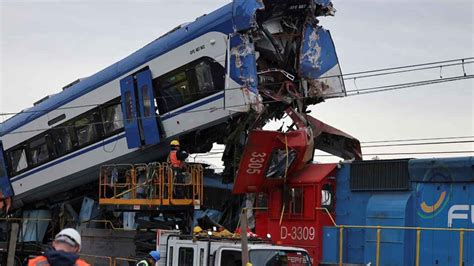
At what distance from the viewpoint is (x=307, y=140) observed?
547 inches

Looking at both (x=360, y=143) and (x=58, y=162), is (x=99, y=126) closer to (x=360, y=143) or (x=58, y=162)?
(x=58, y=162)

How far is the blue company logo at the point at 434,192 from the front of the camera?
40.5ft

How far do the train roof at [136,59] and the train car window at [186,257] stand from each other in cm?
541

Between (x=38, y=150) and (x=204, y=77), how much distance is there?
268 inches

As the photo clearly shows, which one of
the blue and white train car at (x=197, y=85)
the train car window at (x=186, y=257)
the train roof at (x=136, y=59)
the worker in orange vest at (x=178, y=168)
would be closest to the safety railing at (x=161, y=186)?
the worker in orange vest at (x=178, y=168)

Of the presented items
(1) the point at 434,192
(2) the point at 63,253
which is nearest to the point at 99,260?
(1) the point at 434,192

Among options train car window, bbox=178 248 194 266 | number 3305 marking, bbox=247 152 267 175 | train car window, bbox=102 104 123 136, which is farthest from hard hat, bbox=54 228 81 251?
train car window, bbox=102 104 123 136

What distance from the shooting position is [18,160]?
20.7 m

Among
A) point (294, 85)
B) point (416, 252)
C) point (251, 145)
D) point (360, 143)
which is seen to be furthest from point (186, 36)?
point (416, 252)

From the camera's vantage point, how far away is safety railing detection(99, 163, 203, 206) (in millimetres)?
15266

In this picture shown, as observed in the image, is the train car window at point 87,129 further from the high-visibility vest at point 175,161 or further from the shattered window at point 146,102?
the high-visibility vest at point 175,161

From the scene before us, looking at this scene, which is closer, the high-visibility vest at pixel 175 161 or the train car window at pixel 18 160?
the high-visibility vest at pixel 175 161

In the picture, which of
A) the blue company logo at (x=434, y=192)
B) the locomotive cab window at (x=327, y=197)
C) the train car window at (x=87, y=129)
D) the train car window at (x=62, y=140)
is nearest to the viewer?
the blue company logo at (x=434, y=192)

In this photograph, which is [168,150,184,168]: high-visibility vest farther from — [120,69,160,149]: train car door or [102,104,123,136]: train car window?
[102,104,123,136]: train car window
